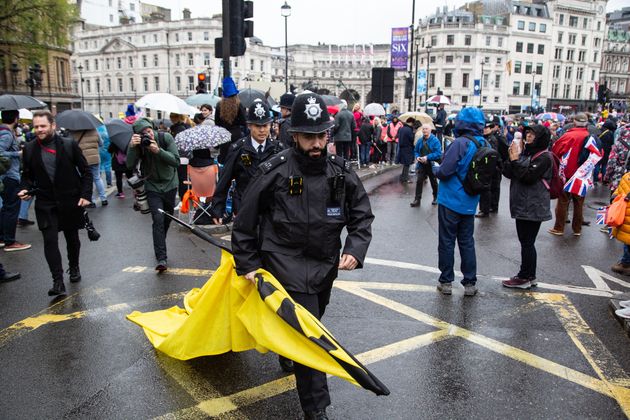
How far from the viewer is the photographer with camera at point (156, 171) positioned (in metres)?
6.65

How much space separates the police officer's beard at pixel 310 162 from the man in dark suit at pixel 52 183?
366cm

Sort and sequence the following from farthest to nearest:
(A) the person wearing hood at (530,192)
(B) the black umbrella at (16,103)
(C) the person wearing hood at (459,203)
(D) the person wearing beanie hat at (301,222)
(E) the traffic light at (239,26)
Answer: (E) the traffic light at (239,26), (B) the black umbrella at (16,103), (A) the person wearing hood at (530,192), (C) the person wearing hood at (459,203), (D) the person wearing beanie hat at (301,222)

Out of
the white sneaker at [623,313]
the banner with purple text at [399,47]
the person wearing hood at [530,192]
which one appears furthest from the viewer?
the banner with purple text at [399,47]

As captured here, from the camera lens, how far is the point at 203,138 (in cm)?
812

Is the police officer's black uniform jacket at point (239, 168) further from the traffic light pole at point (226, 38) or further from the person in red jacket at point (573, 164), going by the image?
the person in red jacket at point (573, 164)

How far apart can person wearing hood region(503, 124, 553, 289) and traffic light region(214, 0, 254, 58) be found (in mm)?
5851

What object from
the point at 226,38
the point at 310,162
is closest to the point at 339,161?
the point at 310,162

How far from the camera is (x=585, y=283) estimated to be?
6410 mm

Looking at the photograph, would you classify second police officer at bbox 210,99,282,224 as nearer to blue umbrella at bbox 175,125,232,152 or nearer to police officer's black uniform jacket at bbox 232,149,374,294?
police officer's black uniform jacket at bbox 232,149,374,294

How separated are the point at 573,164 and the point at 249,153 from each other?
22.0 feet

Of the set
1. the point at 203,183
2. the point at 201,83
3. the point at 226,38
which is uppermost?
the point at 226,38

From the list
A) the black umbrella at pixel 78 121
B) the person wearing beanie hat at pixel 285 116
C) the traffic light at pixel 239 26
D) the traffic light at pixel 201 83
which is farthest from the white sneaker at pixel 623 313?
the traffic light at pixel 201 83

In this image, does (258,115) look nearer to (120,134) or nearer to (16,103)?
(16,103)

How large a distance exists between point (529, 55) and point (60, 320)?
110284mm
